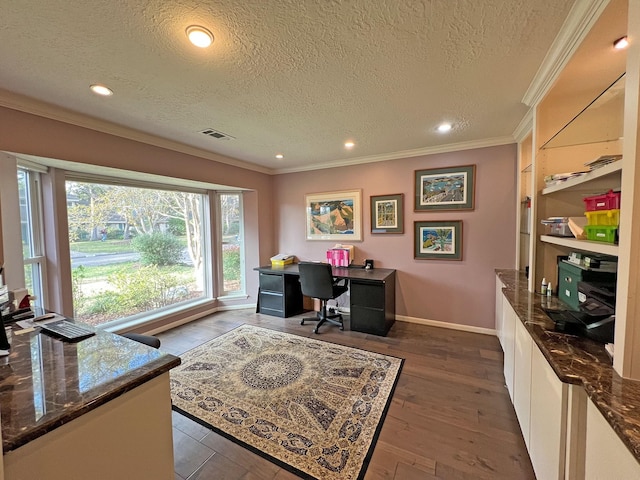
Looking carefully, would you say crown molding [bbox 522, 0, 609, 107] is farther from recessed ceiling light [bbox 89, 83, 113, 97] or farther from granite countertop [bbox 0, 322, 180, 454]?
recessed ceiling light [bbox 89, 83, 113, 97]

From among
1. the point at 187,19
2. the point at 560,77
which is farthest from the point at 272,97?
the point at 560,77

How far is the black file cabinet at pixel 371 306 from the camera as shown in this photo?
128 inches

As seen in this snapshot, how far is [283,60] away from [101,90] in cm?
139

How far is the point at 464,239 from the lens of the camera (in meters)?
3.34

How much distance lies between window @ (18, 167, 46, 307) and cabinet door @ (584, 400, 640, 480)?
12.9ft

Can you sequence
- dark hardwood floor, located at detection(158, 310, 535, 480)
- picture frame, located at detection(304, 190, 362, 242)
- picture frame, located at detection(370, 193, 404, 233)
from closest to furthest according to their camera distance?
dark hardwood floor, located at detection(158, 310, 535, 480)
picture frame, located at detection(370, 193, 404, 233)
picture frame, located at detection(304, 190, 362, 242)

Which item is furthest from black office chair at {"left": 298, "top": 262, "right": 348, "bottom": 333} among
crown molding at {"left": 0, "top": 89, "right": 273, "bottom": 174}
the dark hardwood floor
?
crown molding at {"left": 0, "top": 89, "right": 273, "bottom": 174}

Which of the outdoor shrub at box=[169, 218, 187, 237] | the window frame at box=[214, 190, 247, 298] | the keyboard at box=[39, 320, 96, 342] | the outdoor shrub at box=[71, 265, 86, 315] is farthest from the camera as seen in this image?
the window frame at box=[214, 190, 247, 298]

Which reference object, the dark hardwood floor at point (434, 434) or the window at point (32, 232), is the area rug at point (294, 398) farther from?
the window at point (32, 232)

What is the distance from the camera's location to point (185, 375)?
94.8 inches

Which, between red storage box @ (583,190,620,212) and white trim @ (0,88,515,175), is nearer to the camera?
red storage box @ (583,190,620,212)

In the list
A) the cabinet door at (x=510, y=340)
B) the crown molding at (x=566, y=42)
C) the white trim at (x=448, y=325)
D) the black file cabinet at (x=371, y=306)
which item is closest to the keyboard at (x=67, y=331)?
the black file cabinet at (x=371, y=306)

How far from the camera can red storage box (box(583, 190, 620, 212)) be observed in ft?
3.91

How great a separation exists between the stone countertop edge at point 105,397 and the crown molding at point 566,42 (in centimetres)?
243
